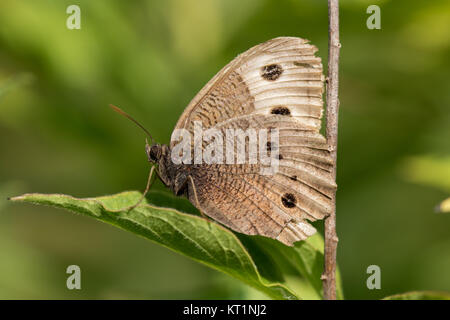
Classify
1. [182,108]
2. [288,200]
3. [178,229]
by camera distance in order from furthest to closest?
[182,108] < [288,200] < [178,229]

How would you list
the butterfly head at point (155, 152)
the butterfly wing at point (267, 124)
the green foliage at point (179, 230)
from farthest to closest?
the butterfly head at point (155, 152) → the butterfly wing at point (267, 124) → the green foliage at point (179, 230)

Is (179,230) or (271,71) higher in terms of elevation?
(271,71)

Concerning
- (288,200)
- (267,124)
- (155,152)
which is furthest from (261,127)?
(155,152)

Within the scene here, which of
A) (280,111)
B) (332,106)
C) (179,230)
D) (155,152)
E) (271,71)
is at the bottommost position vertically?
(179,230)

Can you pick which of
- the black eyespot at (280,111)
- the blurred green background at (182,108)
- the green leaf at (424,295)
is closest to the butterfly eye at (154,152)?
the black eyespot at (280,111)

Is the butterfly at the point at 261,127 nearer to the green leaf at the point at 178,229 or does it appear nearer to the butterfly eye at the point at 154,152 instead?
the butterfly eye at the point at 154,152

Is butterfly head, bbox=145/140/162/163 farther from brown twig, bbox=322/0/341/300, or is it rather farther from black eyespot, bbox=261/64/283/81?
brown twig, bbox=322/0/341/300

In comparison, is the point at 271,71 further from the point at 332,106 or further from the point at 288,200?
the point at 332,106
